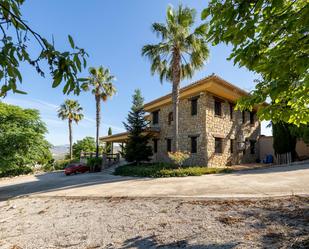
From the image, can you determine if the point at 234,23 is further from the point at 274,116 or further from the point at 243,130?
the point at 243,130

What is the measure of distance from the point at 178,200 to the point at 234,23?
22.4 feet

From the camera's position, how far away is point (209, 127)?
21094mm

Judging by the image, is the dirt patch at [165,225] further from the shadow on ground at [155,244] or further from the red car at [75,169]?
the red car at [75,169]

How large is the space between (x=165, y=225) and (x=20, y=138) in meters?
14.3

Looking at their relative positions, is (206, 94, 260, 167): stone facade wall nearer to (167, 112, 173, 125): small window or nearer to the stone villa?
the stone villa

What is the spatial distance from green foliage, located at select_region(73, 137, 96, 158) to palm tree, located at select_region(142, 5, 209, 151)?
26889 millimetres

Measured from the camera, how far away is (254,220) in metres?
6.28

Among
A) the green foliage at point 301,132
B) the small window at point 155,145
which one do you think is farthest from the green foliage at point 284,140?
the small window at point 155,145

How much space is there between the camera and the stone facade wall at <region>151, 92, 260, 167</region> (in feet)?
68.6

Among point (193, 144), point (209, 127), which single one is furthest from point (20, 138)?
point (209, 127)

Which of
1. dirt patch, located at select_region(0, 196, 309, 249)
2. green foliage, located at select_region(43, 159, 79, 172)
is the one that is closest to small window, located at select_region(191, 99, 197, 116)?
dirt patch, located at select_region(0, 196, 309, 249)

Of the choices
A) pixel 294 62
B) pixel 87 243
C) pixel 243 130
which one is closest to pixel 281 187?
pixel 87 243

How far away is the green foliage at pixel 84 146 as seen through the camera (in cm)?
4329

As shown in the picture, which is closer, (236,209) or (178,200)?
(236,209)
